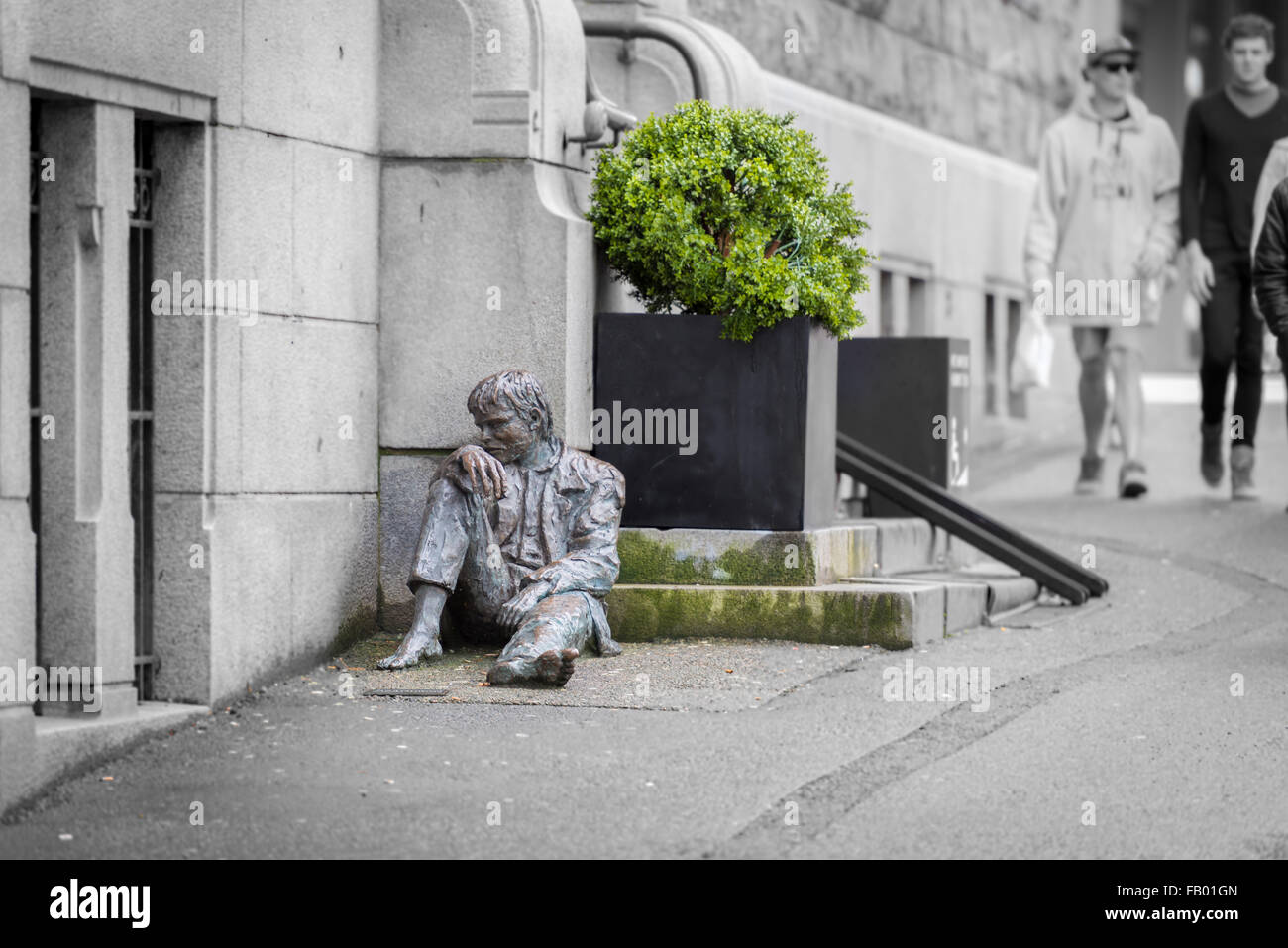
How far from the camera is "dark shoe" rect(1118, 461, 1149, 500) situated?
12.3m

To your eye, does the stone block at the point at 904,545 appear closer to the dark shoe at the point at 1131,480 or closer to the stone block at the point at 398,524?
the stone block at the point at 398,524

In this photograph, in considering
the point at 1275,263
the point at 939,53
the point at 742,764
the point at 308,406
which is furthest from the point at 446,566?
the point at 939,53

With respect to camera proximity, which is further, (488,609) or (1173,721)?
(488,609)

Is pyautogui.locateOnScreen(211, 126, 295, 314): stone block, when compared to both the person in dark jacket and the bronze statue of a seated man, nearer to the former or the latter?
the bronze statue of a seated man

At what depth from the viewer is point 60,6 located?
Answer: 6301mm

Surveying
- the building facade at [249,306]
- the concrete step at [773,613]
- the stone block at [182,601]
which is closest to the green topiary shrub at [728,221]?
the building facade at [249,306]

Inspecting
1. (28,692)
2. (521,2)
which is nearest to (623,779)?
(28,692)

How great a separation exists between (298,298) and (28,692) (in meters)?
1.98

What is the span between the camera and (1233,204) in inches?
456

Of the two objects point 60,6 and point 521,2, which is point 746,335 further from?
point 60,6

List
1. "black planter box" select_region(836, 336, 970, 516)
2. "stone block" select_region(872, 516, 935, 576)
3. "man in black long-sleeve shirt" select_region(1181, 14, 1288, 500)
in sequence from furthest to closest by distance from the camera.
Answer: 1. "man in black long-sleeve shirt" select_region(1181, 14, 1288, 500)
2. "black planter box" select_region(836, 336, 970, 516)
3. "stone block" select_region(872, 516, 935, 576)

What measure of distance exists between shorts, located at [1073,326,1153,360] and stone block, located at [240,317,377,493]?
17.9 ft
